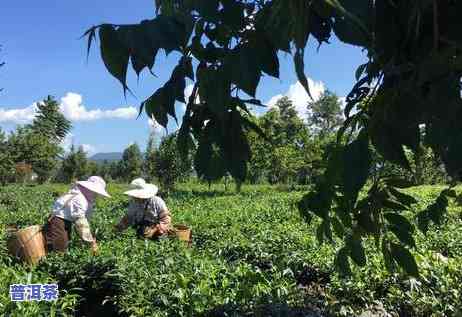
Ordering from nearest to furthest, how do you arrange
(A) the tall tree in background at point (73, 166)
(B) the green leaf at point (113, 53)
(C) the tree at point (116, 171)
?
(B) the green leaf at point (113, 53), (A) the tall tree in background at point (73, 166), (C) the tree at point (116, 171)

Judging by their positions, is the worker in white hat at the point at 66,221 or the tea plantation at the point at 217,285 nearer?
the tea plantation at the point at 217,285

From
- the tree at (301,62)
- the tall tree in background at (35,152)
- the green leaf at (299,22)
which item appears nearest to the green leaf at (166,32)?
the tree at (301,62)

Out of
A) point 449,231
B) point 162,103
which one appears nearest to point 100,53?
point 162,103

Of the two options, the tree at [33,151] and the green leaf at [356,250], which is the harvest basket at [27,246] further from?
the tree at [33,151]

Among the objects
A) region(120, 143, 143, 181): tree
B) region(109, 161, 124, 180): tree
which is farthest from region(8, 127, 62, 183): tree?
region(109, 161, 124, 180): tree

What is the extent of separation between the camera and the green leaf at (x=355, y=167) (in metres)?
1.14

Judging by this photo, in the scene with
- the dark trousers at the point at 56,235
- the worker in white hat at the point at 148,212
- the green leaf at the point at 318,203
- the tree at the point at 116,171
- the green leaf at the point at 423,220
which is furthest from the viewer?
the tree at the point at 116,171

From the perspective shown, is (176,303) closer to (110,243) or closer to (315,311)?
(315,311)

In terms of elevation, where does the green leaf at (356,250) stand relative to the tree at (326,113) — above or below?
below

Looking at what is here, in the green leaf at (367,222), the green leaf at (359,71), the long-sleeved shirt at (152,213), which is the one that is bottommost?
the long-sleeved shirt at (152,213)

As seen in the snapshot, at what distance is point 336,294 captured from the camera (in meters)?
4.26

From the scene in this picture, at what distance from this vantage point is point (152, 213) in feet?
20.7

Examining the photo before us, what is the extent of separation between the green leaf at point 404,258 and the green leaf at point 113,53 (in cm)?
165

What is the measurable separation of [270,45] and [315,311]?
304cm
